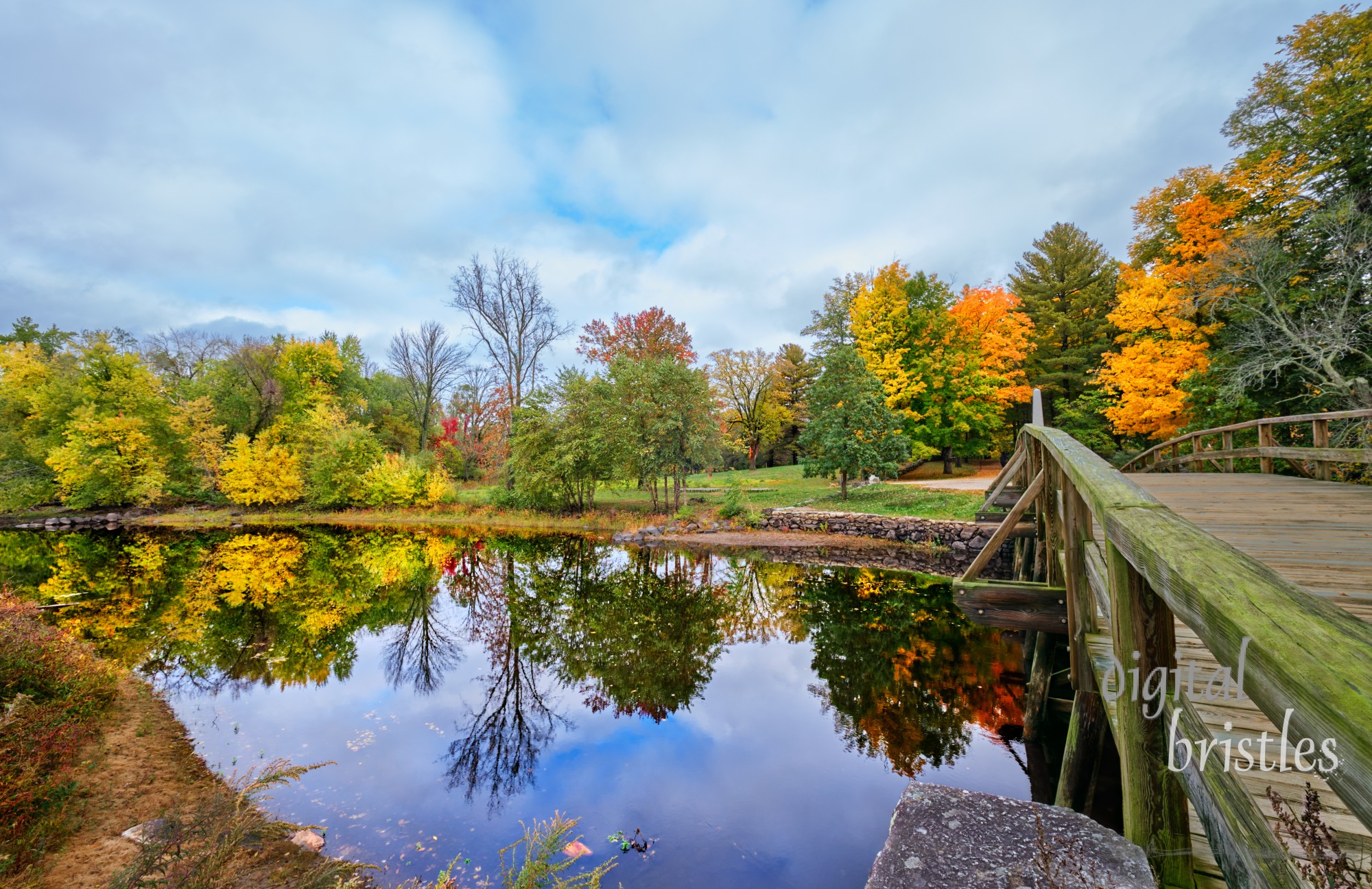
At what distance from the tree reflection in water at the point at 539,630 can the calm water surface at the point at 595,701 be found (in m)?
0.05

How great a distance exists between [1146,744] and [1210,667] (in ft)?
3.48

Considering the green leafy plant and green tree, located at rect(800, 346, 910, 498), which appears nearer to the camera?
the green leafy plant

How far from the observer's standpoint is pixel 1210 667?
272 centimetres

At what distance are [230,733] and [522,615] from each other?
17.0 ft

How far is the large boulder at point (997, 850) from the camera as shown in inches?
75.9

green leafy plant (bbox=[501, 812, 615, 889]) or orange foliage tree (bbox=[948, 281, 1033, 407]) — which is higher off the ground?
orange foliage tree (bbox=[948, 281, 1033, 407])

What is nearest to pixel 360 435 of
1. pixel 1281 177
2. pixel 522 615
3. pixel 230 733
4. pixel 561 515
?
pixel 561 515

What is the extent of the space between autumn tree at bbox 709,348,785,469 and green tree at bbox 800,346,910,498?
63.4 ft

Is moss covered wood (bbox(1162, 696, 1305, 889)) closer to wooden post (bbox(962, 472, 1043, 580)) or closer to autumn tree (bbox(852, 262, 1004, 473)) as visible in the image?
wooden post (bbox(962, 472, 1043, 580))

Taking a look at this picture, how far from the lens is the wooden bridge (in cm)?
91

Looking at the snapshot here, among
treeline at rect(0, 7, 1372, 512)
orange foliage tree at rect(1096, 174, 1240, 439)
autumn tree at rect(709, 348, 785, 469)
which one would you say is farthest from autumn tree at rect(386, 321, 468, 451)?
orange foliage tree at rect(1096, 174, 1240, 439)

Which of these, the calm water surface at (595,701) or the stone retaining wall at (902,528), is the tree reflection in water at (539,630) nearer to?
the calm water surface at (595,701)

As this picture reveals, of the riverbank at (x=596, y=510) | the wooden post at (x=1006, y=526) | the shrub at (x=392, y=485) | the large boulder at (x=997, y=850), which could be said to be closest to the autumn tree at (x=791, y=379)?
the riverbank at (x=596, y=510)

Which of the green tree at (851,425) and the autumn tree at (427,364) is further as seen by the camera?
the autumn tree at (427,364)
